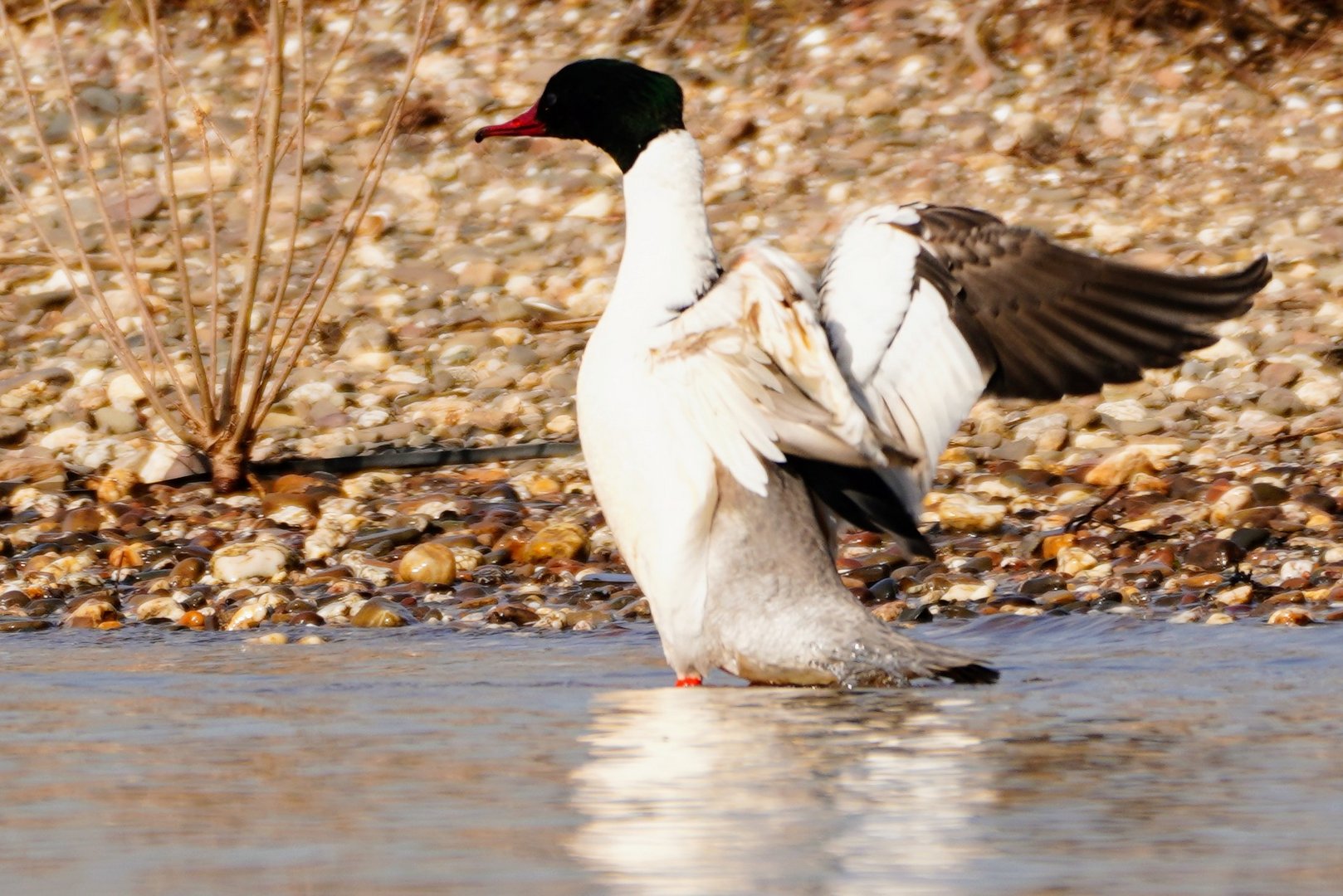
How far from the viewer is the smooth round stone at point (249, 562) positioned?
588 centimetres

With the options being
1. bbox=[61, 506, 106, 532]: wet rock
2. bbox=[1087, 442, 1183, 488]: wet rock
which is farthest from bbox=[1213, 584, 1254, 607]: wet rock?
bbox=[61, 506, 106, 532]: wet rock

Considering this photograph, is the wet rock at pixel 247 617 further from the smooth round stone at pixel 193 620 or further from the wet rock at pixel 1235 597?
the wet rock at pixel 1235 597

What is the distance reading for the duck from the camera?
165 inches

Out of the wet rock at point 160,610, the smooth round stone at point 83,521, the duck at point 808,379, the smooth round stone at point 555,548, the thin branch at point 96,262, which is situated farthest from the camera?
the thin branch at point 96,262

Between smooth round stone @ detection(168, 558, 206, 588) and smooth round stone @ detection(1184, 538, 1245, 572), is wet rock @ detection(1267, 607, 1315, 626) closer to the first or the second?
smooth round stone @ detection(1184, 538, 1245, 572)

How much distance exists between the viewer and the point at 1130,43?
984 cm

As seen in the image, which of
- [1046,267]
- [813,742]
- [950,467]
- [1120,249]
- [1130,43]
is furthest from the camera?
[1130,43]

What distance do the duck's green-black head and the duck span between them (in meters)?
0.02

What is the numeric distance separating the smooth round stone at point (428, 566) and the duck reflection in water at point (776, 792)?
5.43ft

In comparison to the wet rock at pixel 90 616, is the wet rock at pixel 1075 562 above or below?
below

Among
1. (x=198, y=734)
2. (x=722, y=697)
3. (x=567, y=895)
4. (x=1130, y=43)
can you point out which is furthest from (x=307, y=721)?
(x=1130, y=43)

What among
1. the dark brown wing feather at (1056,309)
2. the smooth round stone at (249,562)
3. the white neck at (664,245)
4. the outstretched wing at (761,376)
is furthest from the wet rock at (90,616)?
the dark brown wing feather at (1056,309)

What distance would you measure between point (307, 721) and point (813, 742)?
2.92ft

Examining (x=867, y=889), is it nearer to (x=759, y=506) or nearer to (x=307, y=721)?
(x=307, y=721)
